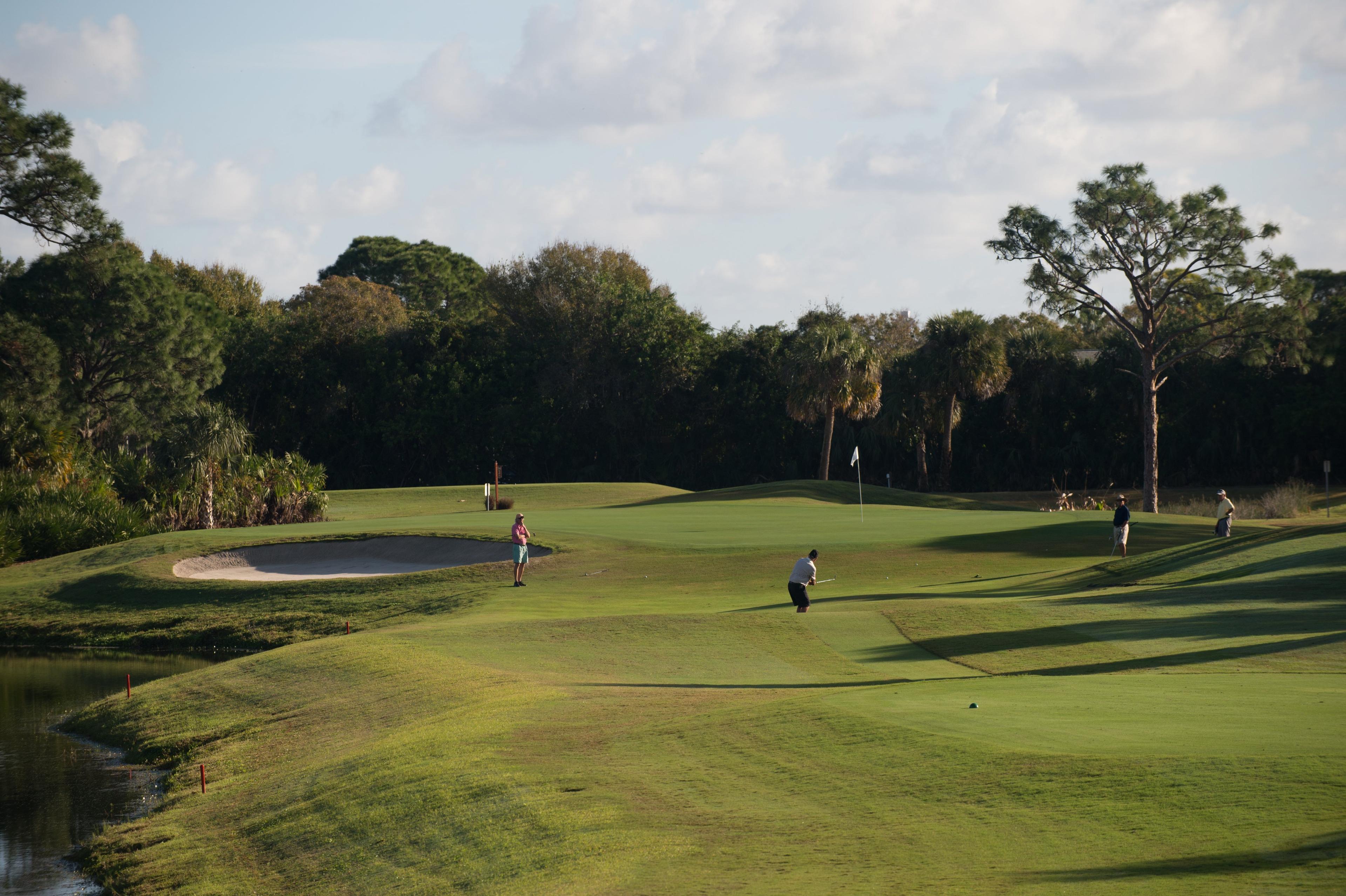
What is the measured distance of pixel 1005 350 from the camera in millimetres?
56844

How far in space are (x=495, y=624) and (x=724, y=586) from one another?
20.4 ft

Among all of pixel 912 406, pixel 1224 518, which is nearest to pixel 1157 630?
pixel 1224 518

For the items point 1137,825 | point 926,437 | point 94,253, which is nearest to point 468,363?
point 94,253

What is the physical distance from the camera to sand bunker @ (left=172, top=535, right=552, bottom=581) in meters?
30.0

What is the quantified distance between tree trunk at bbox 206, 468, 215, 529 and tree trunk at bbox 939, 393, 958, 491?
31.8 m

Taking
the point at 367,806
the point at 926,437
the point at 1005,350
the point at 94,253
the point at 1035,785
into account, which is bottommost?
the point at 367,806

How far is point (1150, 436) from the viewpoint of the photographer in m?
48.1

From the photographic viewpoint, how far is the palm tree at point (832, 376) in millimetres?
50000


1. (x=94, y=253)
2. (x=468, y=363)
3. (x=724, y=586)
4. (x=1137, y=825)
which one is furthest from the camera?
(x=468, y=363)

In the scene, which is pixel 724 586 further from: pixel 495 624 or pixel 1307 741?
pixel 1307 741

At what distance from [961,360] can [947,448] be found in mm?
5310

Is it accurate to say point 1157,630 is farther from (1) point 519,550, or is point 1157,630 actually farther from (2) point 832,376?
(2) point 832,376

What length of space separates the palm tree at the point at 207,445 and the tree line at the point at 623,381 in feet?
0.29

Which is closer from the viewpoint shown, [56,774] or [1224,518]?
[56,774]
